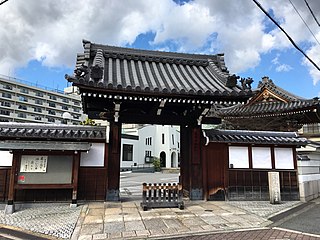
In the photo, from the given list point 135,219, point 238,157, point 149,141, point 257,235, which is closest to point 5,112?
point 149,141

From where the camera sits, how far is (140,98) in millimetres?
8305

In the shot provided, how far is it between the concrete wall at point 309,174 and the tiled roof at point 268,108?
2.08m

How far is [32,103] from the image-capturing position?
241ft

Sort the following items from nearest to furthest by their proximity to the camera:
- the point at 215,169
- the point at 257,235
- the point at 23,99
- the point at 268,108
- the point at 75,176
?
the point at 257,235
the point at 75,176
the point at 215,169
the point at 268,108
the point at 23,99

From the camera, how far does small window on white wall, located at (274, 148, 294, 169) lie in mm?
10713

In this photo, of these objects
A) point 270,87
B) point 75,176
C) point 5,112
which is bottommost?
point 75,176

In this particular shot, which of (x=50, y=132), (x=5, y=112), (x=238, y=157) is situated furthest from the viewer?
(x=5, y=112)

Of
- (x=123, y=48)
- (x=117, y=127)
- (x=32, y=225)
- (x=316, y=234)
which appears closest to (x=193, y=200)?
(x=117, y=127)

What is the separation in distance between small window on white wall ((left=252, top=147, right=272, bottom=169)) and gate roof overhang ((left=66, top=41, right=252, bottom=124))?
214cm

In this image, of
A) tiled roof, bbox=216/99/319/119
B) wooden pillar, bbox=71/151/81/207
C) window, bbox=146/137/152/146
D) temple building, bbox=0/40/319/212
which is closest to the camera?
temple building, bbox=0/40/319/212

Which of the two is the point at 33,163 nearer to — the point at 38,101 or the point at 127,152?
the point at 127,152

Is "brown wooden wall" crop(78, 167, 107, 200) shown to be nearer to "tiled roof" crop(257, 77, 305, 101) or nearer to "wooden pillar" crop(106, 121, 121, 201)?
"wooden pillar" crop(106, 121, 121, 201)

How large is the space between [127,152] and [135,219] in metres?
33.1

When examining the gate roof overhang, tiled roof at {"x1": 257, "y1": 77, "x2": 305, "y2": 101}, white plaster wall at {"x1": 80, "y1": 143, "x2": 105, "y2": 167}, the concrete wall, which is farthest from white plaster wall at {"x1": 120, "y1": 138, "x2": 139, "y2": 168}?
the concrete wall
